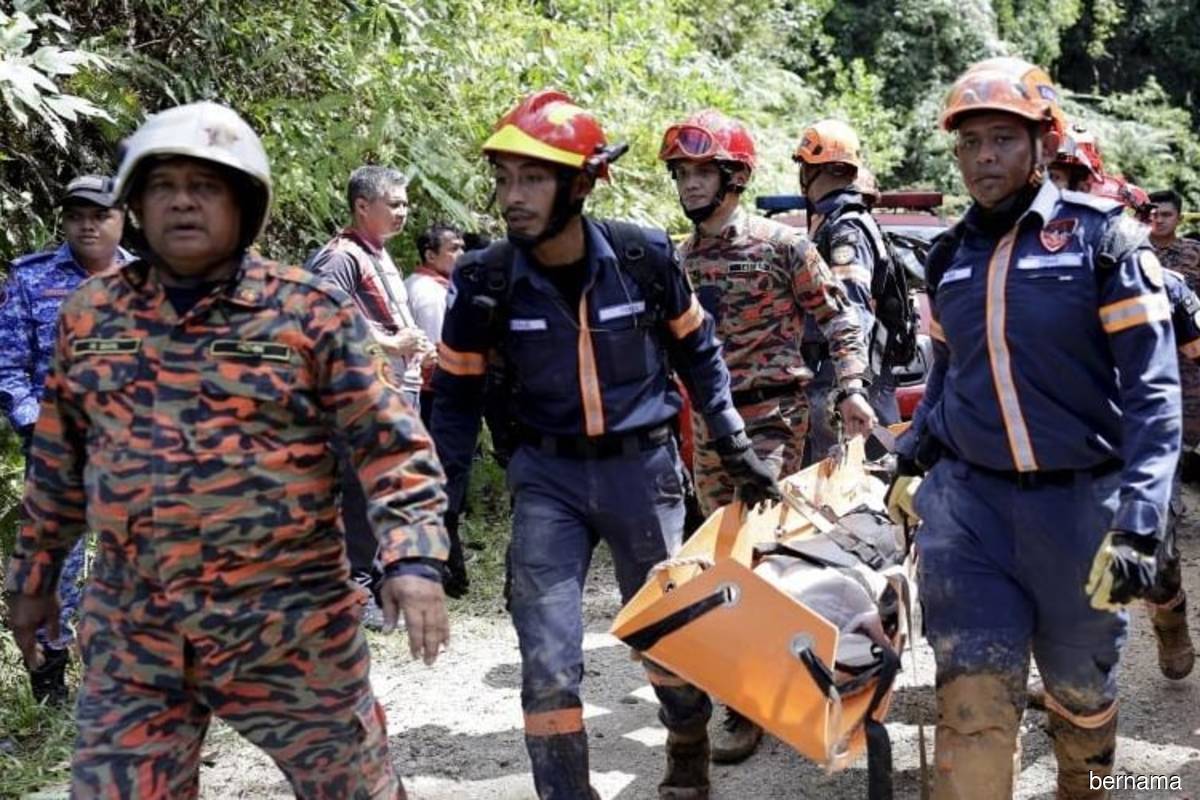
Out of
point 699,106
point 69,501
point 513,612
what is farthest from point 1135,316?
point 699,106

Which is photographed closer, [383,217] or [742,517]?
[742,517]

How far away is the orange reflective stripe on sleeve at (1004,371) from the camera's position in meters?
3.65

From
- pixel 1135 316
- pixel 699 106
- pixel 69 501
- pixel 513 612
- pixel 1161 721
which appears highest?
pixel 699 106

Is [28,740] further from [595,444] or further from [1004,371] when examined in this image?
[1004,371]

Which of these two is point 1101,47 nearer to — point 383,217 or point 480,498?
point 480,498

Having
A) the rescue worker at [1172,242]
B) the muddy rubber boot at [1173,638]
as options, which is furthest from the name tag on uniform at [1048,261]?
the rescue worker at [1172,242]

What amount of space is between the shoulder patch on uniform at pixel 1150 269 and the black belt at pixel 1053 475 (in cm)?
48

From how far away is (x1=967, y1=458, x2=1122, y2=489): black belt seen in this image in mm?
3650

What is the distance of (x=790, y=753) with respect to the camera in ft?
16.6

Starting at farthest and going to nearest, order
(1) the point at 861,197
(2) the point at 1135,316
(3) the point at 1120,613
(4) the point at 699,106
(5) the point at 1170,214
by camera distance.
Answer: (4) the point at 699,106 < (5) the point at 1170,214 < (1) the point at 861,197 < (3) the point at 1120,613 < (2) the point at 1135,316

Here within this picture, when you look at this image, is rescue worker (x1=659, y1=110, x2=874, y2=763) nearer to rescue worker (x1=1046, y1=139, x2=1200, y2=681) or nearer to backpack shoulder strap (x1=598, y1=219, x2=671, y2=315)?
rescue worker (x1=1046, y1=139, x2=1200, y2=681)

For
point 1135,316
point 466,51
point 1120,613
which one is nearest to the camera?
point 1135,316

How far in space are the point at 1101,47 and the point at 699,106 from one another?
54.2 ft

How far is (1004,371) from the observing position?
12.0 ft
